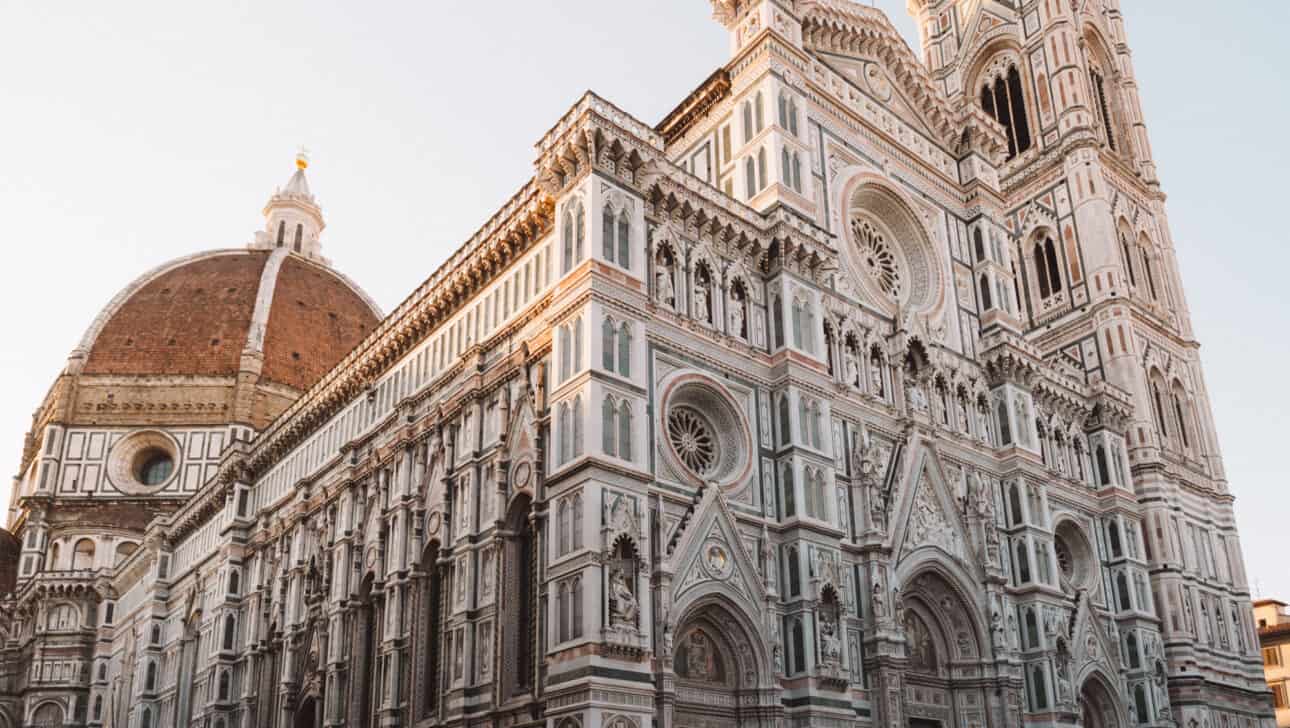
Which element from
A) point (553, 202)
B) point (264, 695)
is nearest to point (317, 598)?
point (264, 695)

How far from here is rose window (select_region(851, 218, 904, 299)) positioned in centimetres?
3397

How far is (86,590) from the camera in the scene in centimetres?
5638

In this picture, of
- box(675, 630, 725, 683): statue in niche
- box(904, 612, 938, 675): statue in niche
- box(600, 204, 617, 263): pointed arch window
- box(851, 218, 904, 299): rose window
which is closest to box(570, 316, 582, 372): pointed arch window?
box(600, 204, 617, 263): pointed arch window

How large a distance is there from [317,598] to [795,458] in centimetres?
1594

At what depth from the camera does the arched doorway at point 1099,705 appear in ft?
108

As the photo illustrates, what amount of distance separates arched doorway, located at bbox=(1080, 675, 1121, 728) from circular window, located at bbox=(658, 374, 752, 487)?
14.3 meters

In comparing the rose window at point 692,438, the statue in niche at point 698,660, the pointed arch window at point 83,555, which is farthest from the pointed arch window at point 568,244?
the pointed arch window at point 83,555

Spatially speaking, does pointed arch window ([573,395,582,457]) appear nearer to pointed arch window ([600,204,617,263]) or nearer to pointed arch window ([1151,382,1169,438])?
pointed arch window ([600,204,617,263])

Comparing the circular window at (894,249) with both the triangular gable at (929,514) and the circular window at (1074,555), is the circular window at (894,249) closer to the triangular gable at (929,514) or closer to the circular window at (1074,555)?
the triangular gable at (929,514)

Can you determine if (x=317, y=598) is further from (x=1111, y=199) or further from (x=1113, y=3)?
(x=1113, y=3)

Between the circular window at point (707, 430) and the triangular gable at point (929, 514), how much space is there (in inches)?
207

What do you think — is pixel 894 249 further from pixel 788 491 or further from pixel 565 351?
pixel 565 351

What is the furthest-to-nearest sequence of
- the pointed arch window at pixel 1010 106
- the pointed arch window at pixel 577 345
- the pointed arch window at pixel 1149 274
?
the pointed arch window at pixel 1010 106 → the pointed arch window at pixel 1149 274 → the pointed arch window at pixel 577 345

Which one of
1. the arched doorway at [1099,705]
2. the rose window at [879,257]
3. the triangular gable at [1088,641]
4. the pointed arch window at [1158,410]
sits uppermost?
the rose window at [879,257]
